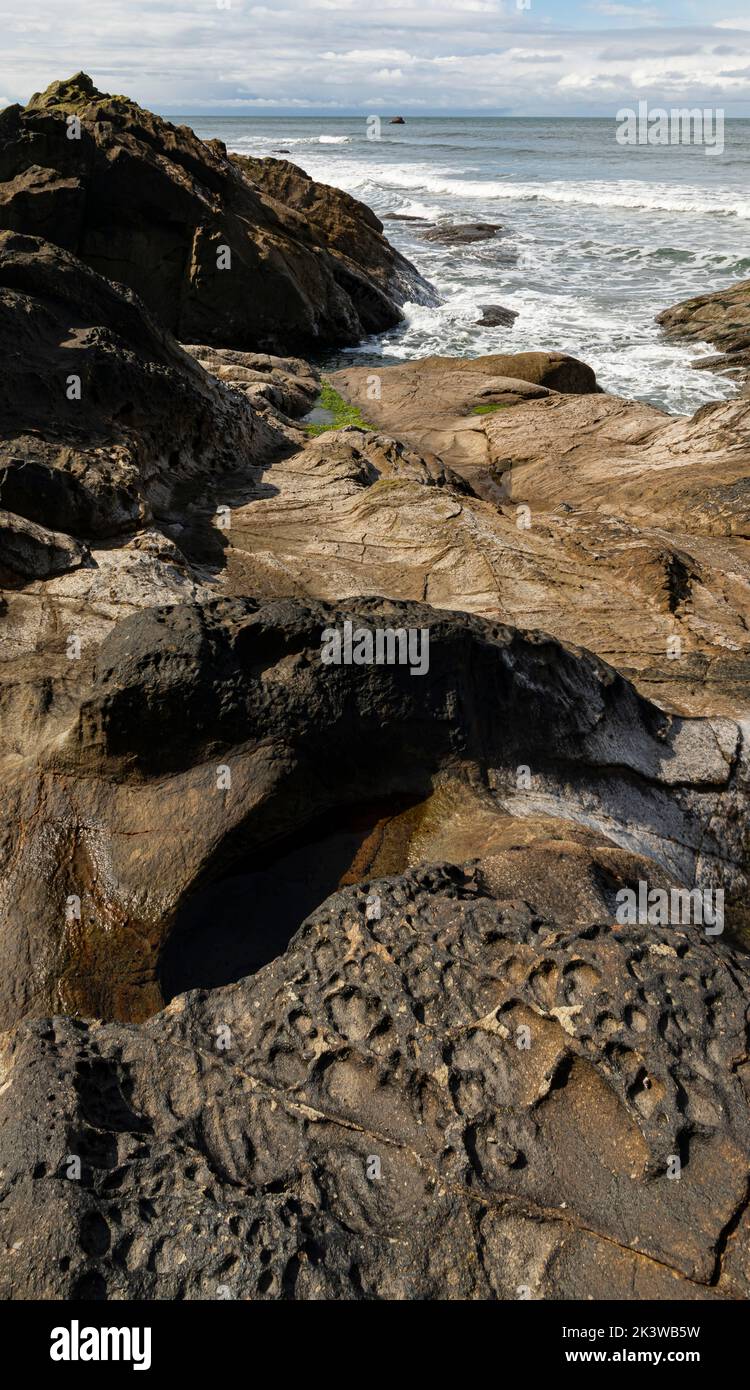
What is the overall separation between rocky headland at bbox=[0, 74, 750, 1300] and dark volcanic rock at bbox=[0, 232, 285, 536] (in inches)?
1.5

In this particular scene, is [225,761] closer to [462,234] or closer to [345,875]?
[345,875]

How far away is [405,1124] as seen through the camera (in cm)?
275

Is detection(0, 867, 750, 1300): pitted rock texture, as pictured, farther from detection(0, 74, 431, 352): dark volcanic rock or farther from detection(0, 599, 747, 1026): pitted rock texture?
detection(0, 74, 431, 352): dark volcanic rock

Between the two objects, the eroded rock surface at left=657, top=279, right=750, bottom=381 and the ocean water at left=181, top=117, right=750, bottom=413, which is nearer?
the eroded rock surface at left=657, top=279, right=750, bottom=381

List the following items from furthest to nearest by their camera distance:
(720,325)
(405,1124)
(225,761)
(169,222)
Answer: (720,325) → (169,222) → (225,761) → (405,1124)

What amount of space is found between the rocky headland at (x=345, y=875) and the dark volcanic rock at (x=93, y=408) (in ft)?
0.12

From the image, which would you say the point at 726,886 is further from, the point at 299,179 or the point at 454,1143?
the point at 299,179

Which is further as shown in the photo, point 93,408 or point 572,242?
point 572,242

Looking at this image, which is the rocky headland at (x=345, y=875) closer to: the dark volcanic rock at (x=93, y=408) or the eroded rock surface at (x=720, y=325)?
the dark volcanic rock at (x=93, y=408)

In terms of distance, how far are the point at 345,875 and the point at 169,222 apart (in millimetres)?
16116

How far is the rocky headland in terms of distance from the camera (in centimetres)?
246

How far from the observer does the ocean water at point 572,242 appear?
19.5 m

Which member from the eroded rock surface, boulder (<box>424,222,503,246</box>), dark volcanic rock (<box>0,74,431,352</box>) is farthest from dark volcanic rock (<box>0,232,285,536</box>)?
boulder (<box>424,222,503,246</box>)

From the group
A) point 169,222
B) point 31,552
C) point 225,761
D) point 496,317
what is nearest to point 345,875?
point 225,761
